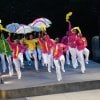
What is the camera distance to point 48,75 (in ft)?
66.4

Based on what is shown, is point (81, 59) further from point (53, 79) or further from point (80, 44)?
point (53, 79)

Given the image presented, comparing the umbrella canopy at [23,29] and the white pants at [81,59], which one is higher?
the umbrella canopy at [23,29]

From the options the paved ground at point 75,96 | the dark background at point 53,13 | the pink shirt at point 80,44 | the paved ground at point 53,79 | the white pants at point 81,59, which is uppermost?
the dark background at point 53,13

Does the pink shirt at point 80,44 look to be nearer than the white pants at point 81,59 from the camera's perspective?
No

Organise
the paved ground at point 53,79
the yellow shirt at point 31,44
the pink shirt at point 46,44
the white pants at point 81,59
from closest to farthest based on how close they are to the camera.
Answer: the paved ground at point 53,79, the pink shirt at point 46,44, the white pants at point 81,59, the yellow shirt at point 31,44

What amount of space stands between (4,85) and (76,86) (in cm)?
257

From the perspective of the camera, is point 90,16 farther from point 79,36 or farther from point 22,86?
point 22,86

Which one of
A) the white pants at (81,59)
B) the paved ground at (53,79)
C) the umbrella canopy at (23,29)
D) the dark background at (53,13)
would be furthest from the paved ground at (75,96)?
the dark background at (53,13)

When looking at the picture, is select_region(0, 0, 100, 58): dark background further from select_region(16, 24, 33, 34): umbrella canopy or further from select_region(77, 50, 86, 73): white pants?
select_region(77, 50, 86, 73): white pants

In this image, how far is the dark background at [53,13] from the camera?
103 feet

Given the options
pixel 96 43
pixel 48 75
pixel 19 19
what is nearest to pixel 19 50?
pixel 48 75

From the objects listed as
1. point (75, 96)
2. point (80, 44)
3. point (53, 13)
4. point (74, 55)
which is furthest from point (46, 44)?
point (53, 13)

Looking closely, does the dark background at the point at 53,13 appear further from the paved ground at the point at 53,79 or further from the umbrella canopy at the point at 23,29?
the paved ground at the point at 53,79

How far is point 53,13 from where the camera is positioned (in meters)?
31.8
